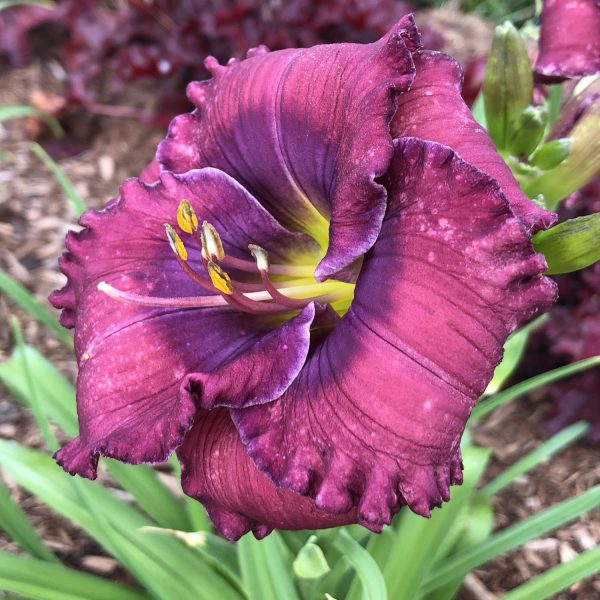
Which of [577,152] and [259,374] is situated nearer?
[259,374]

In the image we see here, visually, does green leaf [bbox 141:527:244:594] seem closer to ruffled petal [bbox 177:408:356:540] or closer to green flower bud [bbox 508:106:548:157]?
ruffled petal [bbox 177:408:356:540]

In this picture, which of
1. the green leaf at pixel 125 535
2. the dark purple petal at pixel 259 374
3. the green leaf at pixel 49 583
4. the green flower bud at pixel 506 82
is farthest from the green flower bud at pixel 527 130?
the green leaf at pixel 49 583

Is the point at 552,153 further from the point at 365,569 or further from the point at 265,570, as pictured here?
the point at 265,570

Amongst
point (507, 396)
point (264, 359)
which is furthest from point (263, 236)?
point (507, 396)

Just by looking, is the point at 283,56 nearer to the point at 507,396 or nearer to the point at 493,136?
the point at 493,136

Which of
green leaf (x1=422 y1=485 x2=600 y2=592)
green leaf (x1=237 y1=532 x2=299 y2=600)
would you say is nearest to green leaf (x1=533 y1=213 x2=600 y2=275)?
green leaf (x1=422 y1=485 x2=600 y2=592)

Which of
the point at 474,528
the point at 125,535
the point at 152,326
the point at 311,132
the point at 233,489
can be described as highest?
the point at 311,132

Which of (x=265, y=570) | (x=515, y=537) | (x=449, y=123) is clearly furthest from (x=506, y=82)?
(x=265, y=570)
